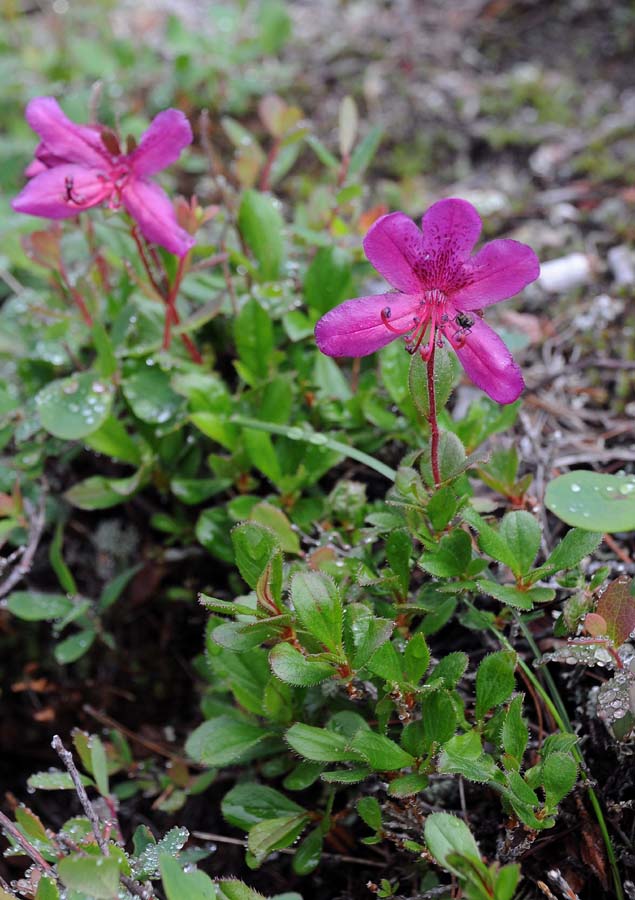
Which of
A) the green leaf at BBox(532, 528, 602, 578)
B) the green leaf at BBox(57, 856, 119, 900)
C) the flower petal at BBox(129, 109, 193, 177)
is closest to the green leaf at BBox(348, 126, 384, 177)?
the flower petal at BBox(129, 109, 193, 177)

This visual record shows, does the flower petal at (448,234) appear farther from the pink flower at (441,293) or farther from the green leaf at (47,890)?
the green leaf at (47,890)

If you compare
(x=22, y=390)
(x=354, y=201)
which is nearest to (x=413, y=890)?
(x=22, y=390)

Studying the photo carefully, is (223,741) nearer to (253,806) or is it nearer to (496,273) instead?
(253,806)

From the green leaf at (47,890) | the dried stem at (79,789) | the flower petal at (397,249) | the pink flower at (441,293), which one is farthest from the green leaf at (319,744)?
the flower petal at (397,249)

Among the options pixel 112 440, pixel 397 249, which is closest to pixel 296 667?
pixel 397 249

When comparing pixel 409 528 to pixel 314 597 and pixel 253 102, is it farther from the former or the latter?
pixel 253 102

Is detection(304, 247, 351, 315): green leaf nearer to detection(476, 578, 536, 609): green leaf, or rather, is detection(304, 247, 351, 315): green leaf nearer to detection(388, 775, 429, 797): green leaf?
detection(476, 578, 536, 609): green leaf
